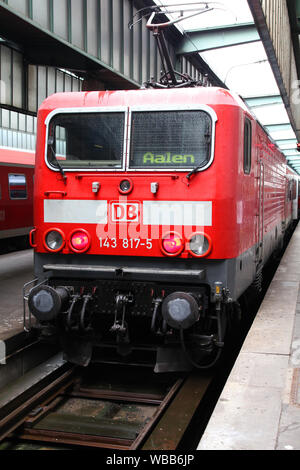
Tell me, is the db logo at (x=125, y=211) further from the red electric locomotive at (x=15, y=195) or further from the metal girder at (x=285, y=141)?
the metal girder at (x=285, y=141)

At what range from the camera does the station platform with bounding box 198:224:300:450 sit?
3584 mm

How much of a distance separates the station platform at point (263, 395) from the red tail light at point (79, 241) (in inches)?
79.8

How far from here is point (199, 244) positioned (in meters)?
5.59

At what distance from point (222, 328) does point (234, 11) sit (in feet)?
28.7

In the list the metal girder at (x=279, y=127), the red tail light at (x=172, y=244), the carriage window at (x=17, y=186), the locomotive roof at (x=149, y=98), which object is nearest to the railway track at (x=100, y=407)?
the red tail light at (x=172, y=244)

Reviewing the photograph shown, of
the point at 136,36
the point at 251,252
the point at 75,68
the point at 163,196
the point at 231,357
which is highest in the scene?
the point at 136,36

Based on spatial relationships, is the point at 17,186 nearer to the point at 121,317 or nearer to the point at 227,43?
the point at 227,43

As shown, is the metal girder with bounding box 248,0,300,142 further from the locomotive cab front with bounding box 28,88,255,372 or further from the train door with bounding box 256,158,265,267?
the locomotive cab front with bounding box 28,88,255,372

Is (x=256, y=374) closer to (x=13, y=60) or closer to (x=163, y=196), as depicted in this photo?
(x=163, y=196)

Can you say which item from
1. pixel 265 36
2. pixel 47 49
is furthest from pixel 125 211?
pixel 265 36

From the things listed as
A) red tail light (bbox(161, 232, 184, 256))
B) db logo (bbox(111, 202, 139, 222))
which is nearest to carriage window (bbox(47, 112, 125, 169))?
db logo (bbox(111, 202, 139, 222))

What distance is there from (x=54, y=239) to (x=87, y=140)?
118 cm

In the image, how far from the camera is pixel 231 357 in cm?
729

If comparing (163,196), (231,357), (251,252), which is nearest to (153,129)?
(163,196)
